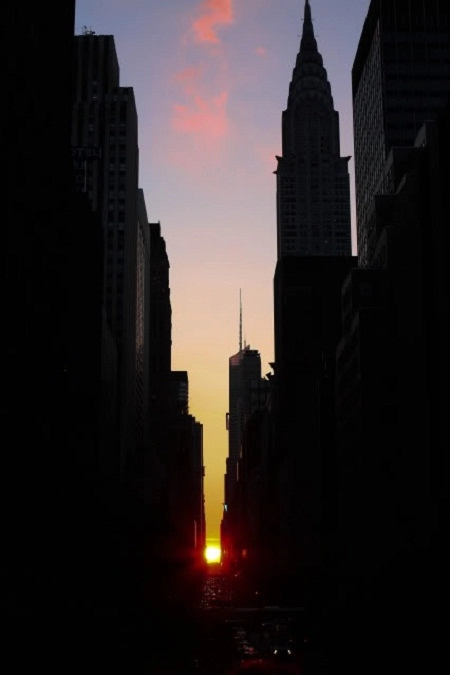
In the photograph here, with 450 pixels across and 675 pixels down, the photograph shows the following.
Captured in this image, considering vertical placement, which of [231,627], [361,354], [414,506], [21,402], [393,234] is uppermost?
[393,234]

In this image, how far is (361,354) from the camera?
5502 inches

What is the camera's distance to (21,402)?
9288 cm

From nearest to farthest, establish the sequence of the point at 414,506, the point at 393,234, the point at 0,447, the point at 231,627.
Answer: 1. the point at 0,447
2. the point at 414,506
3. the point at 393,234
4. the point at 231,627

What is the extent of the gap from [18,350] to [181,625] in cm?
6487

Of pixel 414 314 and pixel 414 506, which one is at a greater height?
pixel 414 314

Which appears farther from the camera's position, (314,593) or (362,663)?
(314,593)

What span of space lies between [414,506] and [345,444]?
36278mm

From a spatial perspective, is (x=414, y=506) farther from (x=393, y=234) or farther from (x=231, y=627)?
(x=231, y=627)

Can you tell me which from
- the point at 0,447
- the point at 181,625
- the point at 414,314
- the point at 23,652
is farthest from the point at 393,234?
the point at 23,652

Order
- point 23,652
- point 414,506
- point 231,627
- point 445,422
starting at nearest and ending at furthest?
point 23,652
point 445,422
point 414,506
point 231,627

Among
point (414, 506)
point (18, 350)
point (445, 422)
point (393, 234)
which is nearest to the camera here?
point (18, 350)

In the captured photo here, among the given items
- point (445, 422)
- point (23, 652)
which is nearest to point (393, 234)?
point (445, 422)

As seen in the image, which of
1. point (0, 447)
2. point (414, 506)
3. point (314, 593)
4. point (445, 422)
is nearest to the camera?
point (0, 447)

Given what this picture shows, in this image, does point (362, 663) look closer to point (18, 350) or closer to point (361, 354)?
point (18, 350)
